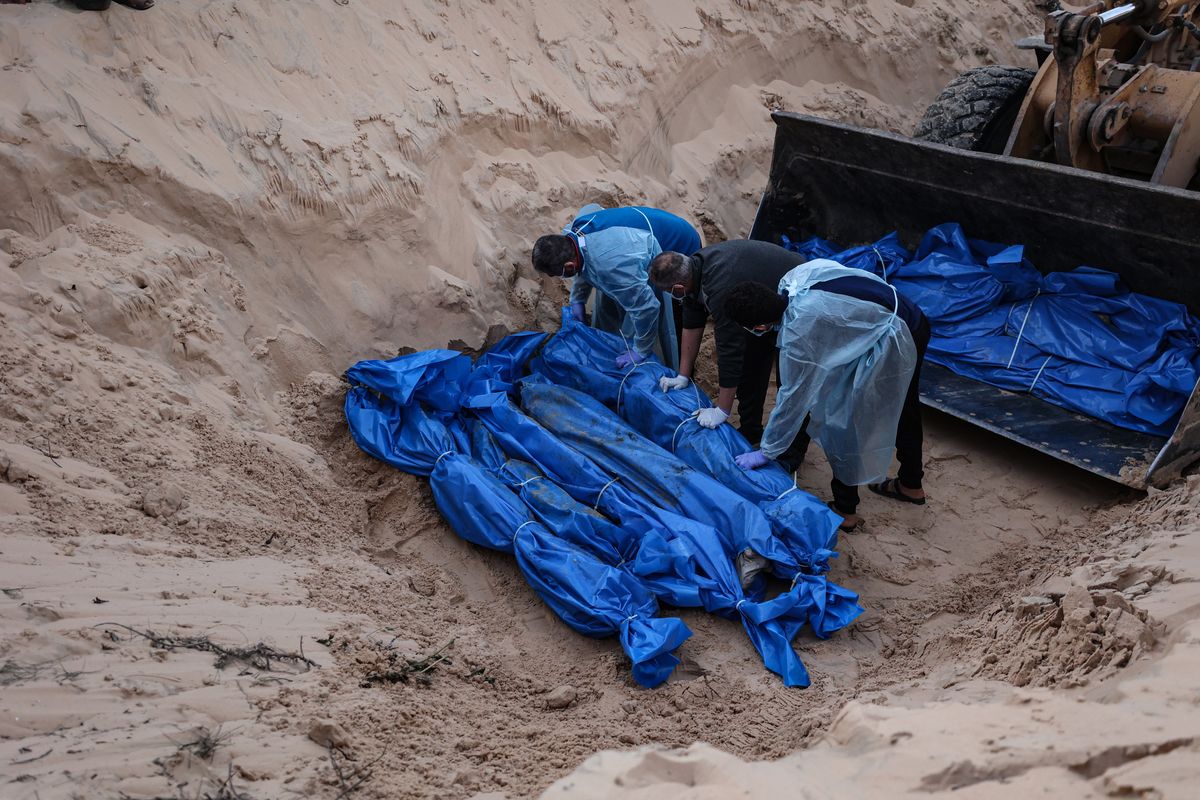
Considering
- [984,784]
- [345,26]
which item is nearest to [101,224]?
[345,26]

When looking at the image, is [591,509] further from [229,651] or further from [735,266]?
[229,651]

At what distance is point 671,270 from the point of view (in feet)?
14.9

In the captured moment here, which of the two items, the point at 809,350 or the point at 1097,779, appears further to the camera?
the point at 809,350

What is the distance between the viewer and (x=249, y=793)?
2227 millimetres

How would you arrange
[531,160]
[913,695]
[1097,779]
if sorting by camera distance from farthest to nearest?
[531,160], [913,695], [1097,779]

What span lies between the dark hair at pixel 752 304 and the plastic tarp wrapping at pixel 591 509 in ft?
2.04

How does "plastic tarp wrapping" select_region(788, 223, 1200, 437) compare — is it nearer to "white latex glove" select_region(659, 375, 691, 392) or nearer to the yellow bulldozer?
the yellow bulldozer

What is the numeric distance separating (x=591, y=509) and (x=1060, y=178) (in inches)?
110

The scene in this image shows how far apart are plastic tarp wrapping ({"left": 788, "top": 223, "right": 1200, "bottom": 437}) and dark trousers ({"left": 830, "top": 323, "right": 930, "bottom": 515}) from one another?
3.00 ft

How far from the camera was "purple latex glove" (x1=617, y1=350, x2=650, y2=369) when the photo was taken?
494 cm

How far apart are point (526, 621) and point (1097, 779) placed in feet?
7.69

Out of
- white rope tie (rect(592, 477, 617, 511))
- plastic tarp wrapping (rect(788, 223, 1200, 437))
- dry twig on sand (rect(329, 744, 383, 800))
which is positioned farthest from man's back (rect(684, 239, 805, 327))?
dry twig on sand (rect(329, 744, 383, 800))

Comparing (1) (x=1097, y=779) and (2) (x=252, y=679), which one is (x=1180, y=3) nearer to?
(1) (x=1097, y=779)

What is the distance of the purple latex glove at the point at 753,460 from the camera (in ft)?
14.3
